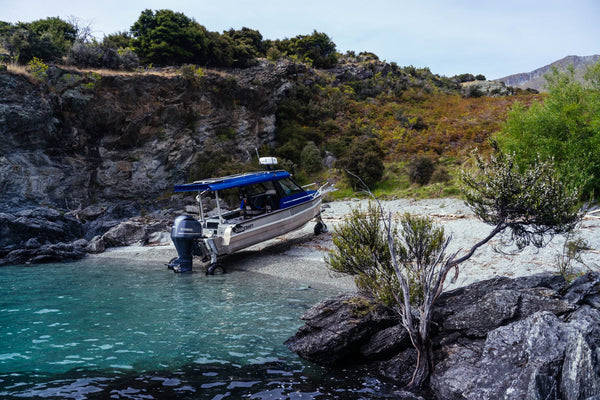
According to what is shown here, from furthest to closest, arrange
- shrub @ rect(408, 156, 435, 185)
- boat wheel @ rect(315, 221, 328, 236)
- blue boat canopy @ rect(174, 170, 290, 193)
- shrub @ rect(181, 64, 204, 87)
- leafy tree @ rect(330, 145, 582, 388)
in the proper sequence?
shrub @ rect(181, 64, 204, 87), shrub @ rect(408, 156, 435, 185), boat wheel @ rect(315, 221, 328, 236), blue boat canopy @ rect(174, 170, 290, 193), leafy tree @ rect(330, 145, 582, 388)

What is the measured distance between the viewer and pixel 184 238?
48.1ft

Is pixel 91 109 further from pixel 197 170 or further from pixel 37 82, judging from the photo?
pixel 197 170

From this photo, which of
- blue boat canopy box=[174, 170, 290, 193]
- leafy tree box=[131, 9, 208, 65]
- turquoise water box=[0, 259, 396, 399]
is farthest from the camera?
leafy tree box=[131, 9, 208, 65]

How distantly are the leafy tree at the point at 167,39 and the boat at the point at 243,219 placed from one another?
24198mm

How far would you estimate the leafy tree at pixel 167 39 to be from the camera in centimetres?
3581

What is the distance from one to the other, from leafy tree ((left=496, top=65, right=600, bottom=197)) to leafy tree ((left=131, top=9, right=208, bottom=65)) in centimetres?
2878

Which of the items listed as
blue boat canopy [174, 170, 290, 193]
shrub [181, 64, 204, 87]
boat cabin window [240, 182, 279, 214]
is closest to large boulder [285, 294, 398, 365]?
blue boat canopy [174, 170, 290, 193]

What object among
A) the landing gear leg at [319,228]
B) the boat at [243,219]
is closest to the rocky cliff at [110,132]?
the boat at [243,219]

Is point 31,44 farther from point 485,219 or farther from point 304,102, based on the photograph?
point 485,219

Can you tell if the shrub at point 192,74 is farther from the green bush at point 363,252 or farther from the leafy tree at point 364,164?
the green bush at point 363,252

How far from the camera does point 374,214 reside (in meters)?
8.37

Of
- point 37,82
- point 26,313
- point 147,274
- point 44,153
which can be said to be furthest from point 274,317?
point 37,82

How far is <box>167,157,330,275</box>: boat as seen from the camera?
1479cm

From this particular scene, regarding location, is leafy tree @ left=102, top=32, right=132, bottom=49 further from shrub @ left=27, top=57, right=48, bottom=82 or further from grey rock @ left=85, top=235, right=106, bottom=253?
grey rock @ left=85, top=235, right=106, bottom=253
